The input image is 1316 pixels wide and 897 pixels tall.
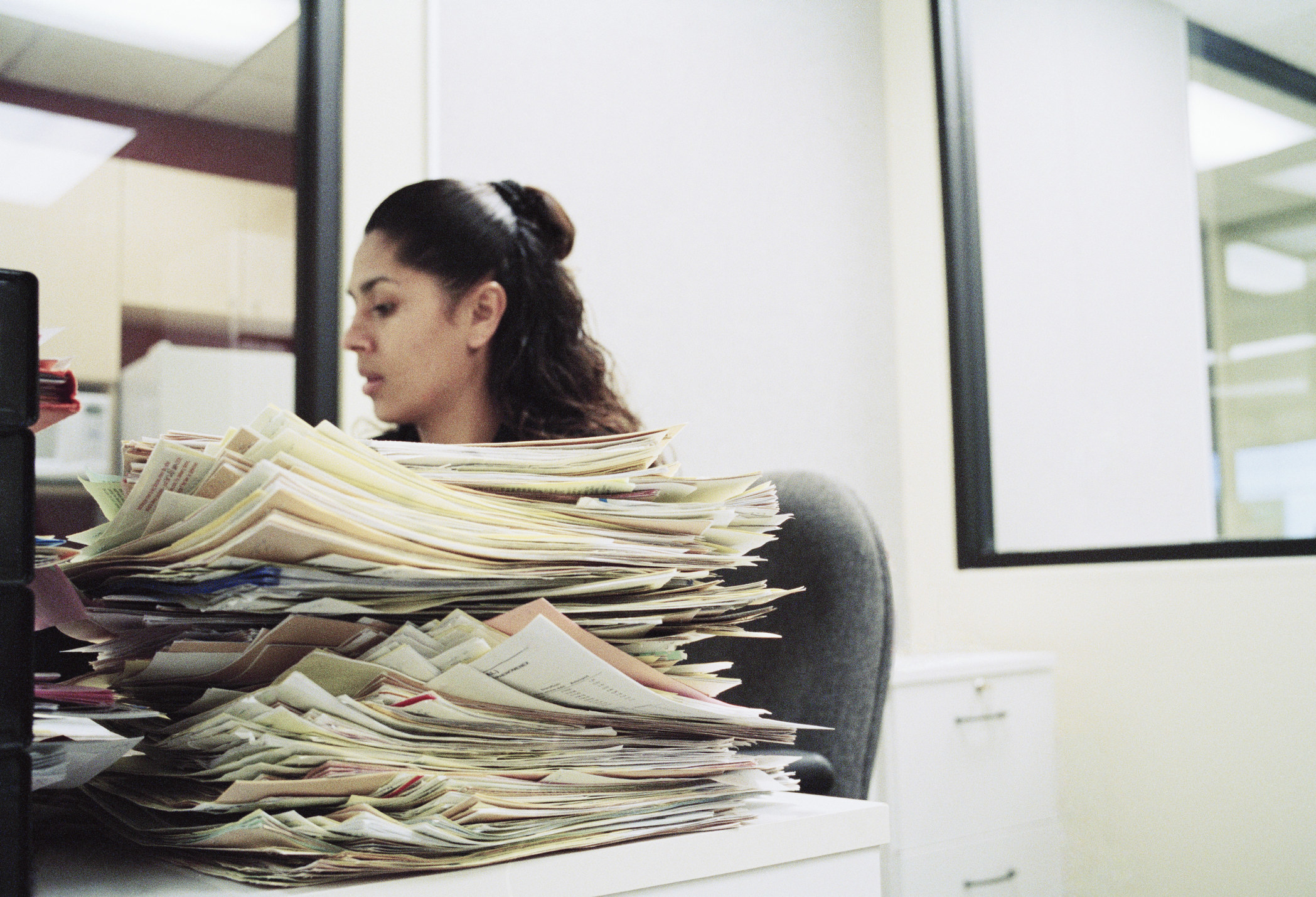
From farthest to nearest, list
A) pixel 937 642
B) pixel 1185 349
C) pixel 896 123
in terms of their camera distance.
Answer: pixel 896 123, pixel 937 642, pixel 1185 349

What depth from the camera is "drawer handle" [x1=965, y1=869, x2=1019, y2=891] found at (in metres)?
2.07

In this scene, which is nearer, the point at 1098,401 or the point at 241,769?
the point at 241,769

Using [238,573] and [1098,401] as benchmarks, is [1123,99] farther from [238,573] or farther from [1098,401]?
[238,573]

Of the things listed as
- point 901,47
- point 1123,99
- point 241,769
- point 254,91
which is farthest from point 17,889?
point 901,47

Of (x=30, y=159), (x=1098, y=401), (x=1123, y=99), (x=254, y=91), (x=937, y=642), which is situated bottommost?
(x=937, y=642)

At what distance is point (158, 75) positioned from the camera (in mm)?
1838

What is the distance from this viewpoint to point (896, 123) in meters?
2.95

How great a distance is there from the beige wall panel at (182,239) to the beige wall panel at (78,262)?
0.10ft

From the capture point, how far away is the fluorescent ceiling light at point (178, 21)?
1756mm

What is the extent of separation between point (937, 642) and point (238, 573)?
2630 millimetres

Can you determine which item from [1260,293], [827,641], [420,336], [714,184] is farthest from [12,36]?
[1260,293]

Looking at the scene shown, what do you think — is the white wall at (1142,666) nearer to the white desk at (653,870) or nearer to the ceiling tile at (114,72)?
the ceiling tile at (114,72)

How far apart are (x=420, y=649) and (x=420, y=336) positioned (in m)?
1.31

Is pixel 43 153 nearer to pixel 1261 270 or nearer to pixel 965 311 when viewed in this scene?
pixel 965 311
